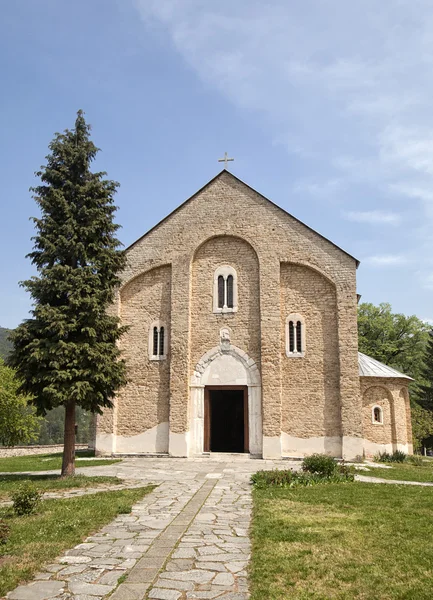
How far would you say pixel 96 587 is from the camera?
211 inches

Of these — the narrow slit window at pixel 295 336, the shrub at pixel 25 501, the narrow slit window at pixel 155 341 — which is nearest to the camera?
the shrub at pixel 25 501

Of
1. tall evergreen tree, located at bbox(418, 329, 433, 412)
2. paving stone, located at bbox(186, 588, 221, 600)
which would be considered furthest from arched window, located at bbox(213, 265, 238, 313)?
tall evergreen tree, located at bbox(418, 329, 433, 412)

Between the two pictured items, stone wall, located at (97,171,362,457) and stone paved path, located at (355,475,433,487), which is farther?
stone wall, located at (97,171,362,457)

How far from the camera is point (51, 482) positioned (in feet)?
41.1

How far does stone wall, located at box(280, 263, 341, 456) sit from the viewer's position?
1989 cm

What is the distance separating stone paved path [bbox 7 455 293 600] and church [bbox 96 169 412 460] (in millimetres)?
9290

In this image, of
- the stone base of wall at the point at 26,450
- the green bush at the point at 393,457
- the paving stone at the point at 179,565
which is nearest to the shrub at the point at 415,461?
the green bush at the point at 393,457

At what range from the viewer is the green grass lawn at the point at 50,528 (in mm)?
5906

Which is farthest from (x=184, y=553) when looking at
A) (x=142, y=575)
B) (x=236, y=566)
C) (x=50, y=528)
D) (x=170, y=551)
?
(x=50, y=528)

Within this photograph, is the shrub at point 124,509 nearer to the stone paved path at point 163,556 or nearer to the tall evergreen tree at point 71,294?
the stone paved path at point 163,556

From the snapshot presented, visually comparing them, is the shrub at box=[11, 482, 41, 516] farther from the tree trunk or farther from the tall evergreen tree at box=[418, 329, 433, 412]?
the tall evergreen tree at box=[418, 329, 433, 412]

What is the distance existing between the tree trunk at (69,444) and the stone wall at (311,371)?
9.21 metres

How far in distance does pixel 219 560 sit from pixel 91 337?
9238 mm

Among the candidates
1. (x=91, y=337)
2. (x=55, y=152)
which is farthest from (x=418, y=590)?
(x=55, y=152)
